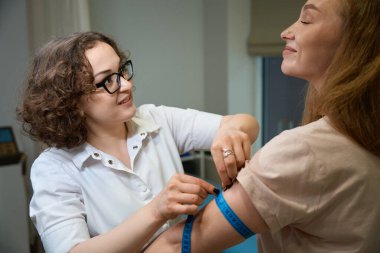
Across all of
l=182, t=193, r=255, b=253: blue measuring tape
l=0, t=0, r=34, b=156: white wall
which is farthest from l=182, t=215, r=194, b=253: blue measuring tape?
l=0, t=0, r=34, b=156: white wall

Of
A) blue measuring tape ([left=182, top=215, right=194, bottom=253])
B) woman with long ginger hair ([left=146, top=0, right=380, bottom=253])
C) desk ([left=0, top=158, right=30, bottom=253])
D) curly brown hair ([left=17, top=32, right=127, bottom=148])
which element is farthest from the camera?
desk ([left=0, top=158, right=30, bottom=253])

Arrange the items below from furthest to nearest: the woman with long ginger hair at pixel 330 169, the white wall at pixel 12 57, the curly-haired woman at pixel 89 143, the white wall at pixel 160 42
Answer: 1. the white wall at pixel 160 42
2. the white wall at pixel 12 57
3. the curly-haired woman at pixel 89 143
4. the woman with long ginger hair at pixel 330 169

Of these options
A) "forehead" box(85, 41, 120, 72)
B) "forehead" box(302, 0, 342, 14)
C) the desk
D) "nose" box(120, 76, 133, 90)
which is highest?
"forehead" box(302, 0, 342, 14)

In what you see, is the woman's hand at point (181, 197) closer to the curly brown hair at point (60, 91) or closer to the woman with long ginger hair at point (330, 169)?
the woman with long ginger hair at point (330, 169)

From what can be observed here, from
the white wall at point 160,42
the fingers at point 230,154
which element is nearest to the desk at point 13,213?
the white wall at point 160,42

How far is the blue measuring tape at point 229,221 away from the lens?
0.72 m

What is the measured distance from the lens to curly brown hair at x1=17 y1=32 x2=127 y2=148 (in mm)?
1094

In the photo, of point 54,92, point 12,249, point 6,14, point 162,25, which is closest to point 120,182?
point 54,92

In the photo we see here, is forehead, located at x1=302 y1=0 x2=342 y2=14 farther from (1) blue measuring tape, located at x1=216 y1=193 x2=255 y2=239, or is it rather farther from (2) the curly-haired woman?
(1) blue measuring tape, located at x1=216 y1=193 x2=255 y2=239

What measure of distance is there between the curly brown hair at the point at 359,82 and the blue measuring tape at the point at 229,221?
27cm

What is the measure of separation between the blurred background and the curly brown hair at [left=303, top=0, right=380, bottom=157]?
2.38 m

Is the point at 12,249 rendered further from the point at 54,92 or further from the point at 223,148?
the point at 223,148

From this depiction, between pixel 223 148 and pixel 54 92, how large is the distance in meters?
0.57

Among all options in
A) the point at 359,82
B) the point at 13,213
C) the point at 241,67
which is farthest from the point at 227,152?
the point at 241,67
